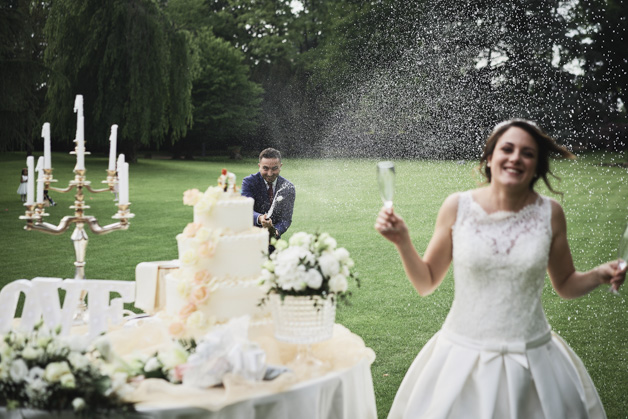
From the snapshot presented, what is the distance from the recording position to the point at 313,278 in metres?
2.55

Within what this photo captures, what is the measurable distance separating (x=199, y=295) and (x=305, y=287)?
533mm

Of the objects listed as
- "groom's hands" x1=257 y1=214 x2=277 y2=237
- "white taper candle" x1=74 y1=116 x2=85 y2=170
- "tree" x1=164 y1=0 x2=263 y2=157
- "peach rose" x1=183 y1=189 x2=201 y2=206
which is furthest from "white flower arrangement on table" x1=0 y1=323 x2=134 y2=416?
"tree" x1=164 y1=0 x2=263 y2=157

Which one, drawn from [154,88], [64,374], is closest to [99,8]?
[154,88]

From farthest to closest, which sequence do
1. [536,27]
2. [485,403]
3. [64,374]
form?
1. [536,27]
2. [485,403]
3. [64,374]

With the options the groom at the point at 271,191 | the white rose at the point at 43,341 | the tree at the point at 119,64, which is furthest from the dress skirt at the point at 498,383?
the tree at the point at 119,64

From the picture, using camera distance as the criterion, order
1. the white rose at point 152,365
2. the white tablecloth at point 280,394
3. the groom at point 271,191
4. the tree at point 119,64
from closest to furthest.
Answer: the white tablecloth at point 280,394
the white rose at point 152,365
the groom at point 271,191
the tree at point 119,64

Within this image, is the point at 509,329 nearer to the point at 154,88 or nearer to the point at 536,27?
the point at 154,88

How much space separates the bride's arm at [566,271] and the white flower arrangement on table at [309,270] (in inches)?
32.0

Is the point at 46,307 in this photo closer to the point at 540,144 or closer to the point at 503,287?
the point at 503,287

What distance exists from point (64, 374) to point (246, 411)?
2.12ft

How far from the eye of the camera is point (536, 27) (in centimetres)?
2669

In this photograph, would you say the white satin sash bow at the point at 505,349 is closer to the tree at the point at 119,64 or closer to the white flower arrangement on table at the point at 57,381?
the white flower arrangement on table at the point at 57,381

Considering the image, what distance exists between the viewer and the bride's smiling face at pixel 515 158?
8.43 feet

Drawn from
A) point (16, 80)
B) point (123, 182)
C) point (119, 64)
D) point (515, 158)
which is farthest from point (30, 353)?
point (119, 64)
